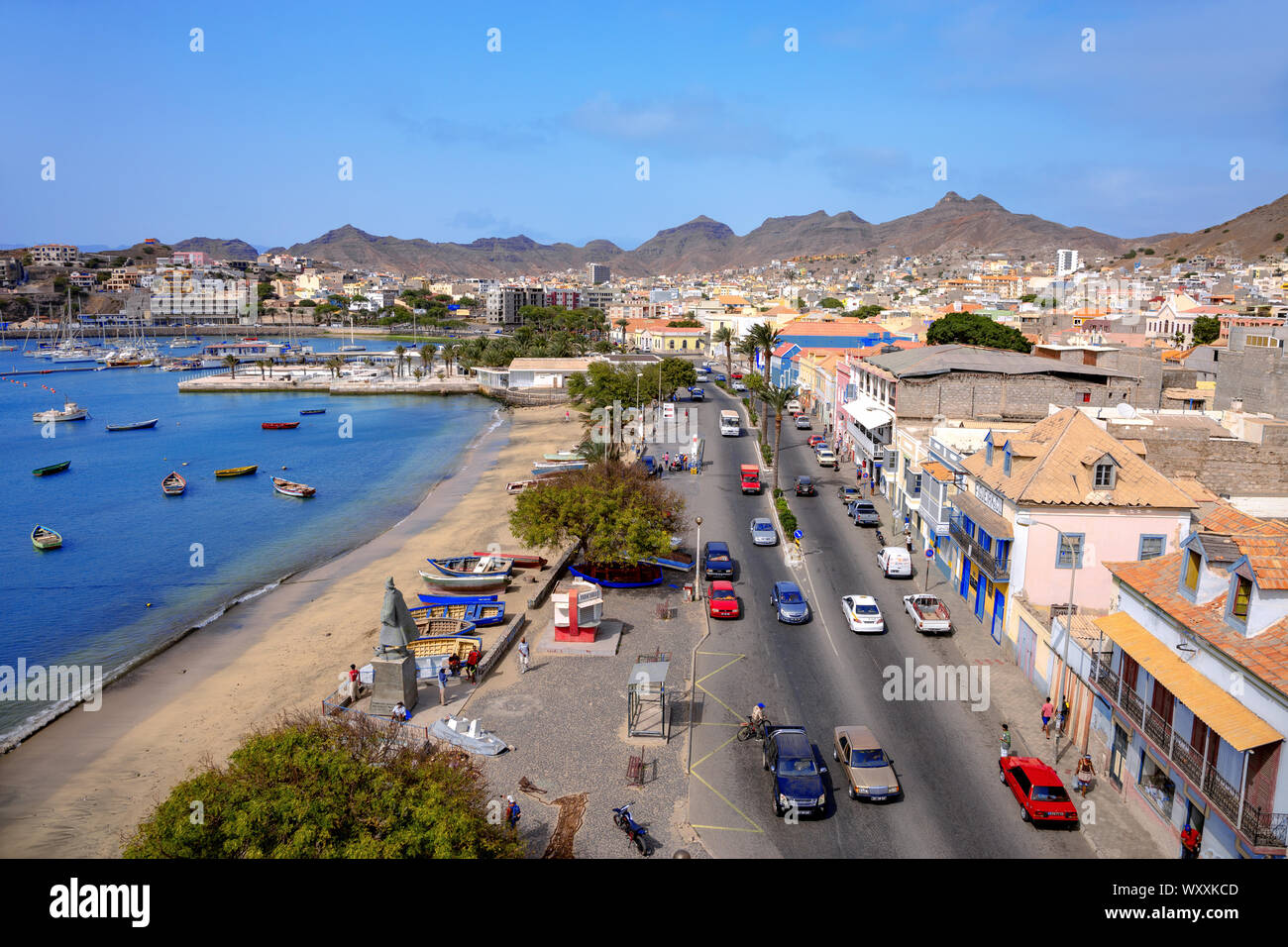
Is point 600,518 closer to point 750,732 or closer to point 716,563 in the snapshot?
point 716,563

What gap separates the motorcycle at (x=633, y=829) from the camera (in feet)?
52.2

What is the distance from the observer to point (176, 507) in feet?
182

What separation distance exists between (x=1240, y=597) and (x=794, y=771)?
8878mm

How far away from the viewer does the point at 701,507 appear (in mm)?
44375

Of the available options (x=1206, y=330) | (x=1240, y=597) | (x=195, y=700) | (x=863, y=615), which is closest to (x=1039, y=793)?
(x=1240, y=597)

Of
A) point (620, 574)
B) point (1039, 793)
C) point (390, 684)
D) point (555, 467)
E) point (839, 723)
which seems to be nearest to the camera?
point (1039, 793)

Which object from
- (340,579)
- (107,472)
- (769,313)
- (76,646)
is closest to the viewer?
(76,646)

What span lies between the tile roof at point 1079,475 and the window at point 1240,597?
1032cm

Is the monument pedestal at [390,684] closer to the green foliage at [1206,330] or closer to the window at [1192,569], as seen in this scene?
the window at [1192,569]

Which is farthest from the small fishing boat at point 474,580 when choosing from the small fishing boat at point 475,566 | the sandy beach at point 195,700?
the sandy beach at point 195,700
